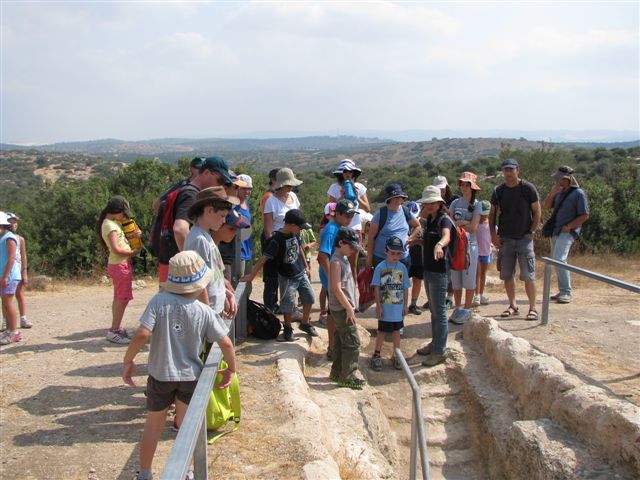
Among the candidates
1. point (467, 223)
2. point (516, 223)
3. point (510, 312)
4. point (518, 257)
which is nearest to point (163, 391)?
point (467, 223)

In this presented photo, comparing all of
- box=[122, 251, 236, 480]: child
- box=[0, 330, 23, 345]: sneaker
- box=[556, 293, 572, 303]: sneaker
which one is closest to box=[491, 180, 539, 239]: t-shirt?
box=[556, 293, 572, 303]: sneaker

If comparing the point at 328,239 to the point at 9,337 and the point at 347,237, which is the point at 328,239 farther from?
the point at 9,337

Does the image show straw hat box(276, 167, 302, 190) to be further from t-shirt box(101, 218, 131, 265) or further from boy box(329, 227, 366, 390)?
t-shirt box(101, 218, 131, 265)

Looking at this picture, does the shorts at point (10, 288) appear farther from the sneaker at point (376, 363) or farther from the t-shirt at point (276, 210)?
the sneaker at point (376, 363)

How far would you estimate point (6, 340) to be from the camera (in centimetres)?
664

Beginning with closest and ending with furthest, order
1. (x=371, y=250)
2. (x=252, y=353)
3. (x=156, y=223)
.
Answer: (x=156, y=223), (x=252, y=353), (x=371, y=250)

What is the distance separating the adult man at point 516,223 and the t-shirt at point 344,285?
8.33 ft

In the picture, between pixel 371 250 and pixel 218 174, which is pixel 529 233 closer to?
pixel 371 250

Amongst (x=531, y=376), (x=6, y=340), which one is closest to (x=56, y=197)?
(x=6, y=340)

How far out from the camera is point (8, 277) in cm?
654

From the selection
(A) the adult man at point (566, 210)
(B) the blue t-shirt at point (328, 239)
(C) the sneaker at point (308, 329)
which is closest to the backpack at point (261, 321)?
(C) the sneaker at point (308, 329)

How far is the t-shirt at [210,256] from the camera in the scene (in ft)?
12.9

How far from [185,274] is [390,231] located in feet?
11.3

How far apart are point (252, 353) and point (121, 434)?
5.81 ft
